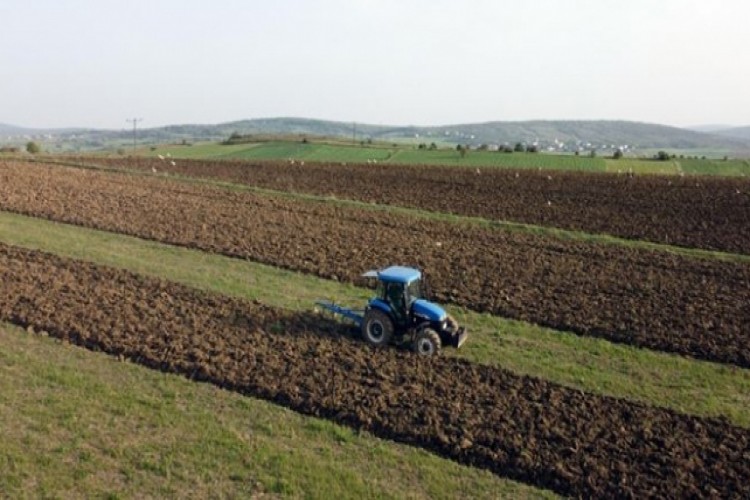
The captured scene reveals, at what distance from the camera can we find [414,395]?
40.4 feet

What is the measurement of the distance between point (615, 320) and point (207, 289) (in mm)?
11152

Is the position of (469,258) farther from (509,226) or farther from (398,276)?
(398,276)

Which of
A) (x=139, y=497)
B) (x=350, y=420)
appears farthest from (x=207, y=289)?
(x=139, y=497)

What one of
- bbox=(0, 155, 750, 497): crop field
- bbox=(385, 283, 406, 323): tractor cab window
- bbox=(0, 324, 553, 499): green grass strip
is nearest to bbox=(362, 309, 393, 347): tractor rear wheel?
bbox=(385, 283, 406, 323): tractor cab window

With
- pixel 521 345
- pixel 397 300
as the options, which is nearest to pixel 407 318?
pixel 397 300

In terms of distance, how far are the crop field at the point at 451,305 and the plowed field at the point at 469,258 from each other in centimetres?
10

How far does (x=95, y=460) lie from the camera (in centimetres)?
995

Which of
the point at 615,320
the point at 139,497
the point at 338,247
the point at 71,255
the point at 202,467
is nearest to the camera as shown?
the point at 139,497

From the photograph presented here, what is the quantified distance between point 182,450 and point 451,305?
9.72 metres

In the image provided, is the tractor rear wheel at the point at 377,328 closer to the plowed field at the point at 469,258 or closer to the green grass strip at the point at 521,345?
the green grass strip at the point at 521,345

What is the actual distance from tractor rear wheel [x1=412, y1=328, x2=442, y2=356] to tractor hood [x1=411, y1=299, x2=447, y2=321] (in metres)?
0.30

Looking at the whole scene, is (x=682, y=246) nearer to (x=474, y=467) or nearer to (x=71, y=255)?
(x=474, y=467)

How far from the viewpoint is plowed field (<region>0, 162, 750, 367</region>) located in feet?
56.7

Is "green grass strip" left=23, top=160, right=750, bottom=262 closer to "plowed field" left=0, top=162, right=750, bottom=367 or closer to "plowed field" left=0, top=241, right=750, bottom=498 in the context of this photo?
"plowed field" left=0, top=162, right=750, bottom=367
